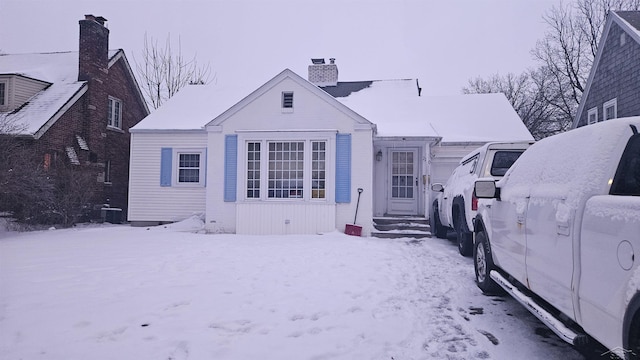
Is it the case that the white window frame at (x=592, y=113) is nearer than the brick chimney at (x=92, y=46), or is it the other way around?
the white window frame at (x=592, y=113)

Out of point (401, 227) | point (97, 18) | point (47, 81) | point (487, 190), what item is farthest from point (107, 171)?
point (487, 190)

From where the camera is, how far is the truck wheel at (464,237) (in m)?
8.05

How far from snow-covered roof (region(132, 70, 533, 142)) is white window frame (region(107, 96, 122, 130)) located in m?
4.87

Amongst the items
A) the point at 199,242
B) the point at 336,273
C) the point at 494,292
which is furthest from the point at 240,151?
the point at 494,292

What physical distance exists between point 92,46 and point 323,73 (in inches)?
401

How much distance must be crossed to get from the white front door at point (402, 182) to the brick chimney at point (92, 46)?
45.0 ft

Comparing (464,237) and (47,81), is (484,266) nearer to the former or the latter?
(464,237)

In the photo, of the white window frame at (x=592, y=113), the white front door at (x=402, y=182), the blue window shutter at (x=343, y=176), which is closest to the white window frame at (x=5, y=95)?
Answer: the blue window shutter at (x=343, y=176)

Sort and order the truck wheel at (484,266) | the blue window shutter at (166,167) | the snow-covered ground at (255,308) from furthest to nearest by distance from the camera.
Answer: the blue window shutter at (166,167)
the truck wheel at (484,266)
the snow-covered ground at (255,308)

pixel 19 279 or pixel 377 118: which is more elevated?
pixel 377 118

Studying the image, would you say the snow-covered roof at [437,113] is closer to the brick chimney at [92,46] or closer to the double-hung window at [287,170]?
the double-hung window at [287,170]

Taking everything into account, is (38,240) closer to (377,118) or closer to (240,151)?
(240,151)

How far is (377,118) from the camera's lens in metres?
15.5

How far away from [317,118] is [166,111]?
7.09 m
